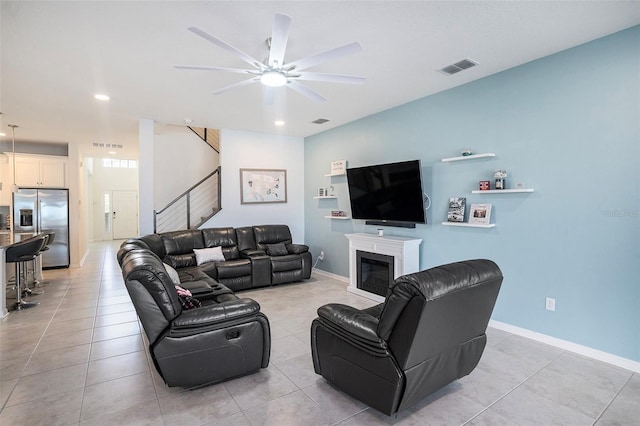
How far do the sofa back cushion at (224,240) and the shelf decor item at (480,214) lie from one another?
3829 millimetres

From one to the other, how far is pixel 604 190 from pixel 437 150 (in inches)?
72.9

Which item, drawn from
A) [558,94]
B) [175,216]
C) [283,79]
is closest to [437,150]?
[558,94]

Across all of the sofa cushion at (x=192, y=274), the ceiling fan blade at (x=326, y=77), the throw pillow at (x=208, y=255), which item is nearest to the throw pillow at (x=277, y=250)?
the throw pillow at (x=208, y=255)

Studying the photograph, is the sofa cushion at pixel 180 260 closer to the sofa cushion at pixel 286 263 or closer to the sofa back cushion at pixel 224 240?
the sofa back cushion at pixel 224 240

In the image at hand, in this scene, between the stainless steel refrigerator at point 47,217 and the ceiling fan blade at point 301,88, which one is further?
the stainless steel refrigerator at point 47,217

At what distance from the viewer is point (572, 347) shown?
10.2 ft

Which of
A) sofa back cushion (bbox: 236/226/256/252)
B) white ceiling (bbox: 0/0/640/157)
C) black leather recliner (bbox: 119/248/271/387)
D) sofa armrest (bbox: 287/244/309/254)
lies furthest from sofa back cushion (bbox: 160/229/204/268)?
black leather recliner (bbox: 119/248/271/387)

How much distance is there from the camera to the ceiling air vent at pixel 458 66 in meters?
3.32

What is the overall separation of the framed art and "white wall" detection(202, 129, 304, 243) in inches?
3.2

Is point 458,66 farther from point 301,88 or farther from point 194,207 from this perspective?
point 194,207

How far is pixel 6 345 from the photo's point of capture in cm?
322

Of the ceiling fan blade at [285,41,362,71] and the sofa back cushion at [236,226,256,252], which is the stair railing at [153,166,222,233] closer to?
the sofa back cushion at [236,226,256,252]

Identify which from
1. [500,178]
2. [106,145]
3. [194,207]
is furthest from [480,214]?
[106,145]

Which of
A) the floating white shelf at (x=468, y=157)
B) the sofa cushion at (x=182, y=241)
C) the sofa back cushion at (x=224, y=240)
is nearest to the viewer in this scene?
the floating white shelf at (x=468, y=157)
